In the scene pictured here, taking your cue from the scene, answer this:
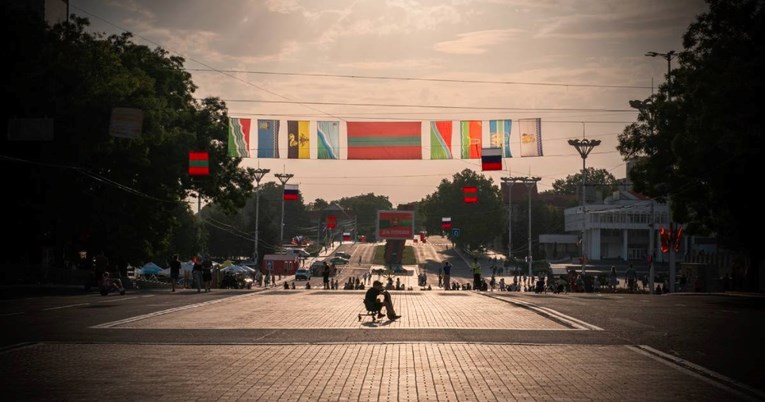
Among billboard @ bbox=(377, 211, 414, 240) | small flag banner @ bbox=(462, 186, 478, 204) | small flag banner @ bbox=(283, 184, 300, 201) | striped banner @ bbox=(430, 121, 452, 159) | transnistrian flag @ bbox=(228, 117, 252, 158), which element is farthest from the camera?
billboard @ bbox=(377, 211, 414, 240)

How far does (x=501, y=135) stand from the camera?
4325cm

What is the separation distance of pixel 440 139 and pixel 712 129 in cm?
1245

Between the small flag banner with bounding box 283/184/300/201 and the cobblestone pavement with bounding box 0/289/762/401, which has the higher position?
the small flag banner with bounding box 283/184/300/201

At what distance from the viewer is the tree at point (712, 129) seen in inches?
1428

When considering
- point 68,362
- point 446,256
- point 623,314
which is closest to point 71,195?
point 623,314

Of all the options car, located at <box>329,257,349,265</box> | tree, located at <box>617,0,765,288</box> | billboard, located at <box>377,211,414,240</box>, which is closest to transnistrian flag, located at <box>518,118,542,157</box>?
tree, located at <box>617,0,765,288</box>

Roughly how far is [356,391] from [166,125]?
4782 cm

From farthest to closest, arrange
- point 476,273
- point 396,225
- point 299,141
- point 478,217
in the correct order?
1. point 478,217
2. point 396,225
3. point 476,273
4. point 299,141

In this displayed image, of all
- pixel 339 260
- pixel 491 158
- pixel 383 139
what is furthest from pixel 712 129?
pixel 339 260

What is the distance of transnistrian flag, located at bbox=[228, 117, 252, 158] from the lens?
4509 centimetres

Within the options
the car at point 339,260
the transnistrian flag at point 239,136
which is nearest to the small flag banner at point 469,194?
the transnistrian flag at point 239,136

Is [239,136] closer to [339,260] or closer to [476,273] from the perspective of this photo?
[476,273]

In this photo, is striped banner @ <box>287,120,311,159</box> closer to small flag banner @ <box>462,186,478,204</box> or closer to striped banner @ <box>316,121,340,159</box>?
striped banner @ <box>316,121,340,159</box>

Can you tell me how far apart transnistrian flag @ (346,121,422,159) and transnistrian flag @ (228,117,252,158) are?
5.62 m
